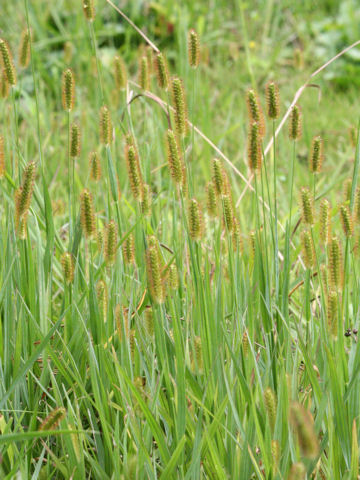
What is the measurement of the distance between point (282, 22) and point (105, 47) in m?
1.70

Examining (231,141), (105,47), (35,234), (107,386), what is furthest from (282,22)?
(107,386)

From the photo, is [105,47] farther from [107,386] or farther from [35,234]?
[107,386]

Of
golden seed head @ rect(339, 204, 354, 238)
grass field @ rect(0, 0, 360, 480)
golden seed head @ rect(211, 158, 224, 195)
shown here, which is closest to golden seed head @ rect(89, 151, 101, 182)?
grass field @ rect(0, 0, 360, 480)

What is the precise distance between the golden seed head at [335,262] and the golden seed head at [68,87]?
0.68m

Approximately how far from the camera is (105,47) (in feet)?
18.4

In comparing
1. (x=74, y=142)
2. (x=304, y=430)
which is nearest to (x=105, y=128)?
(x=74, y=142)

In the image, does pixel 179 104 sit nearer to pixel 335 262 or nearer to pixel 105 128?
pixel 105 128

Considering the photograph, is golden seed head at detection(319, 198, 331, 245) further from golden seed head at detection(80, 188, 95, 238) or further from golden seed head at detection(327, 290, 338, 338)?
golden seed head at detection(80, 188, 95, 238)

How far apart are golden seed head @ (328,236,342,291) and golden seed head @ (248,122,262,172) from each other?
0.26m

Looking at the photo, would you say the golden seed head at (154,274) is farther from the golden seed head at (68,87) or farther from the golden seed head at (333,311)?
the golden seed head at (68,87)

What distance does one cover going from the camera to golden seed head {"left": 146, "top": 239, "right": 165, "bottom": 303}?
122 cm

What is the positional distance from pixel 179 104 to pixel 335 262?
491mm

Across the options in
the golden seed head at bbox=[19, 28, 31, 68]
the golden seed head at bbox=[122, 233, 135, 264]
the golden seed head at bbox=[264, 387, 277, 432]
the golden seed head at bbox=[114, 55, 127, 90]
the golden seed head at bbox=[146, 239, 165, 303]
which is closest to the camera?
the golden seed head at bbox=[264, 387, 277, 432]

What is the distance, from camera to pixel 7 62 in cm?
152
